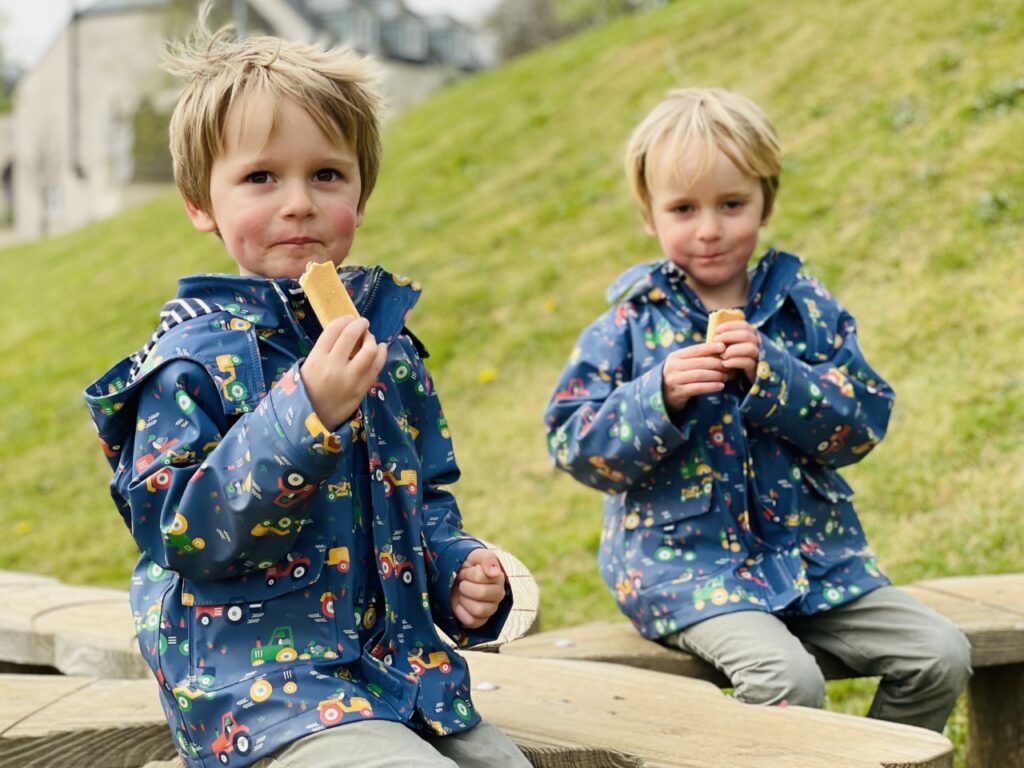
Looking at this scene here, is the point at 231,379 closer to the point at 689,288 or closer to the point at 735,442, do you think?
the point at 735,442

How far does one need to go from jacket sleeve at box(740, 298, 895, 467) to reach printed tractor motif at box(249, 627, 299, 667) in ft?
4.34

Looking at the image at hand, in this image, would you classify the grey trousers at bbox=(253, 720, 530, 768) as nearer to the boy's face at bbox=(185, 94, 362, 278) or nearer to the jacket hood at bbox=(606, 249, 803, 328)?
the boy's face at bbox=(185, 94, 362, 278)

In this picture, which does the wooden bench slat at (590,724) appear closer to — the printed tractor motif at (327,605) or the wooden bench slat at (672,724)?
the wooden bench slat at (672,724)

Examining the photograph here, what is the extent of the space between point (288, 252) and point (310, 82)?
29 cm

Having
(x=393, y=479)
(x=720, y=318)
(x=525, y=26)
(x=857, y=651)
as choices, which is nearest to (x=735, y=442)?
(x=720, y=318)

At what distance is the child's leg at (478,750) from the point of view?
2178mm

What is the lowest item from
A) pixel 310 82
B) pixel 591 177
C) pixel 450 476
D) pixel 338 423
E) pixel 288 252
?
pixel 450 476

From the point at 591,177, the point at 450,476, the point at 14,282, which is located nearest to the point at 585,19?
the point at 14,282

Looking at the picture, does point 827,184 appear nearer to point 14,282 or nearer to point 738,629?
point 738,629

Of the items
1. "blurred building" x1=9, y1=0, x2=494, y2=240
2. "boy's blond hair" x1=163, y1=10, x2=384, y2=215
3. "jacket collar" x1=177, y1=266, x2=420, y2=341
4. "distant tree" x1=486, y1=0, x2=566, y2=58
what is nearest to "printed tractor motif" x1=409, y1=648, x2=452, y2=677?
"jacket collar" x1=177, y1=266, x2=420, y2=341

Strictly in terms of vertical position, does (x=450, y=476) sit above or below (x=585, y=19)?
below

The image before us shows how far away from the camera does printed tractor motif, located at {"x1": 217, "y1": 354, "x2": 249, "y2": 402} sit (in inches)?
81.6

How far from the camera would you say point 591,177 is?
10875 mm

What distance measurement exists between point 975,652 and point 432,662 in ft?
5.15
